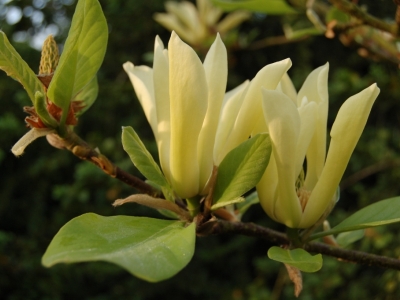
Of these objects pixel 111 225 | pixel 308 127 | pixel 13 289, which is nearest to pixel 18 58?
pixel 111 225

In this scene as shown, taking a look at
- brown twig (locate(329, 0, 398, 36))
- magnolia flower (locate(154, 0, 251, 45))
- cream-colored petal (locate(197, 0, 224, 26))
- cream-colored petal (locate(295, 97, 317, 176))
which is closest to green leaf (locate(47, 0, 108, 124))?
cream-colored petal (locate(295, 97, 317, 176))

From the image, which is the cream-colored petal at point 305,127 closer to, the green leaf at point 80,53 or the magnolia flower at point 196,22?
the green leaf at point 80,53

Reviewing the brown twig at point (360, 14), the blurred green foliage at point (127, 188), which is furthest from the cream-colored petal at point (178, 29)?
the brown twig at point (360, 14)

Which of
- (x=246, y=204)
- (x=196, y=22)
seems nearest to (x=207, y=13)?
(x=196, y=22)

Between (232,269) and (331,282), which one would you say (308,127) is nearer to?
(331,282)

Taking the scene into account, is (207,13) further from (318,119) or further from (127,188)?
(318,119)

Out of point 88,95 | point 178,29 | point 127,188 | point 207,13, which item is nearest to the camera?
point 88,95
